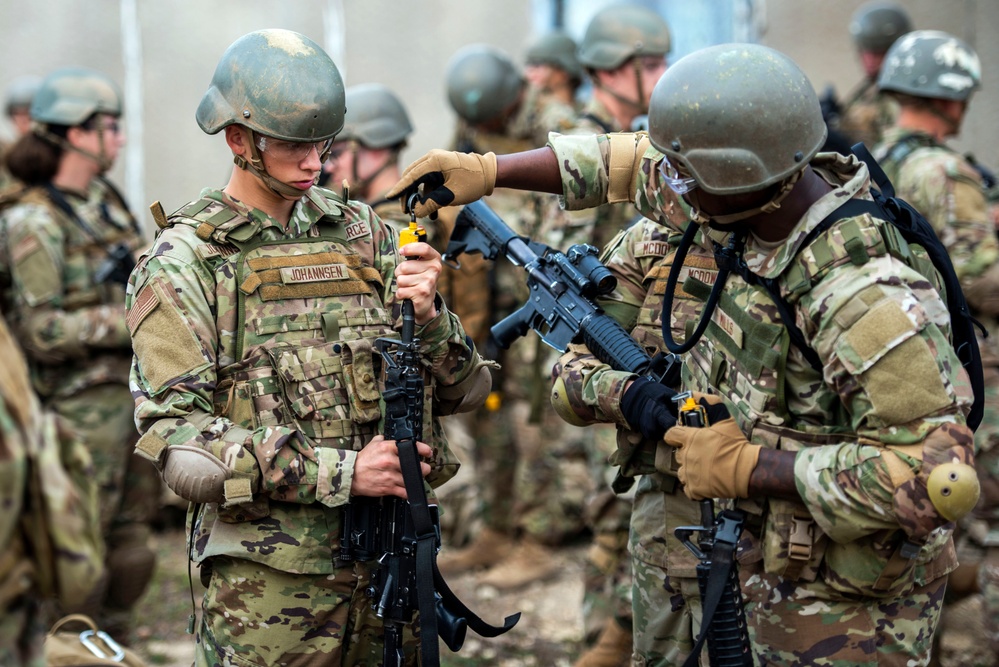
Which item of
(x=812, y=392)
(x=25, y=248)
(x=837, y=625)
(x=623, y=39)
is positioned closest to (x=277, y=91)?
(x=812, y=392)

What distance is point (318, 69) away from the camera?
2891mm

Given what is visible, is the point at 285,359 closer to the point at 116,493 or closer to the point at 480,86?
the point at 116,493

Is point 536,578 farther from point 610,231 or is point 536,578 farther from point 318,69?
point 318,69

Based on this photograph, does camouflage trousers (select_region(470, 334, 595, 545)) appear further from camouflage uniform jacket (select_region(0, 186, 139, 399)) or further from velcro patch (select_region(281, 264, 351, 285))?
velcro patch (select_region(281, 264, 351, 285))

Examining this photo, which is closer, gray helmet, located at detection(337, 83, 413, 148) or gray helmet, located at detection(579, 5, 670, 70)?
gray helmet, located at detection(337, 83, 413, 148)

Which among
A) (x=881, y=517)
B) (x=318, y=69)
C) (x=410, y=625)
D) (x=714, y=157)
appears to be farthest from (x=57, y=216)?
(x=881, y=517)

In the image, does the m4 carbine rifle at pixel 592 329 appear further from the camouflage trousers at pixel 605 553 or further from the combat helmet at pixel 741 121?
the camouflage trousers at pixel 605 553

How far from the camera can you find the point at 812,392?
104 inches

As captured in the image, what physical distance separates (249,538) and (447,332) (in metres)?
0.79

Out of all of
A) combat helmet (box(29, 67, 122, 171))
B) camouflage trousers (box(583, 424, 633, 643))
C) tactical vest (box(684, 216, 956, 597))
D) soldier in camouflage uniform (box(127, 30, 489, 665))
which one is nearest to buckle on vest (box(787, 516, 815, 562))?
tactical vest (box(684, 216, 956, 597))

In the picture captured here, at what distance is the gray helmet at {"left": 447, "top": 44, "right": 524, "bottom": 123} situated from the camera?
21.3 ft

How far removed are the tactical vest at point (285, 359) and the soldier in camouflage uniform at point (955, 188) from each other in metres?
2.87

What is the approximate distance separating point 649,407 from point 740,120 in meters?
0.80

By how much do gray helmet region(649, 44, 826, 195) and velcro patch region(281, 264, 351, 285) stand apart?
963 mm
